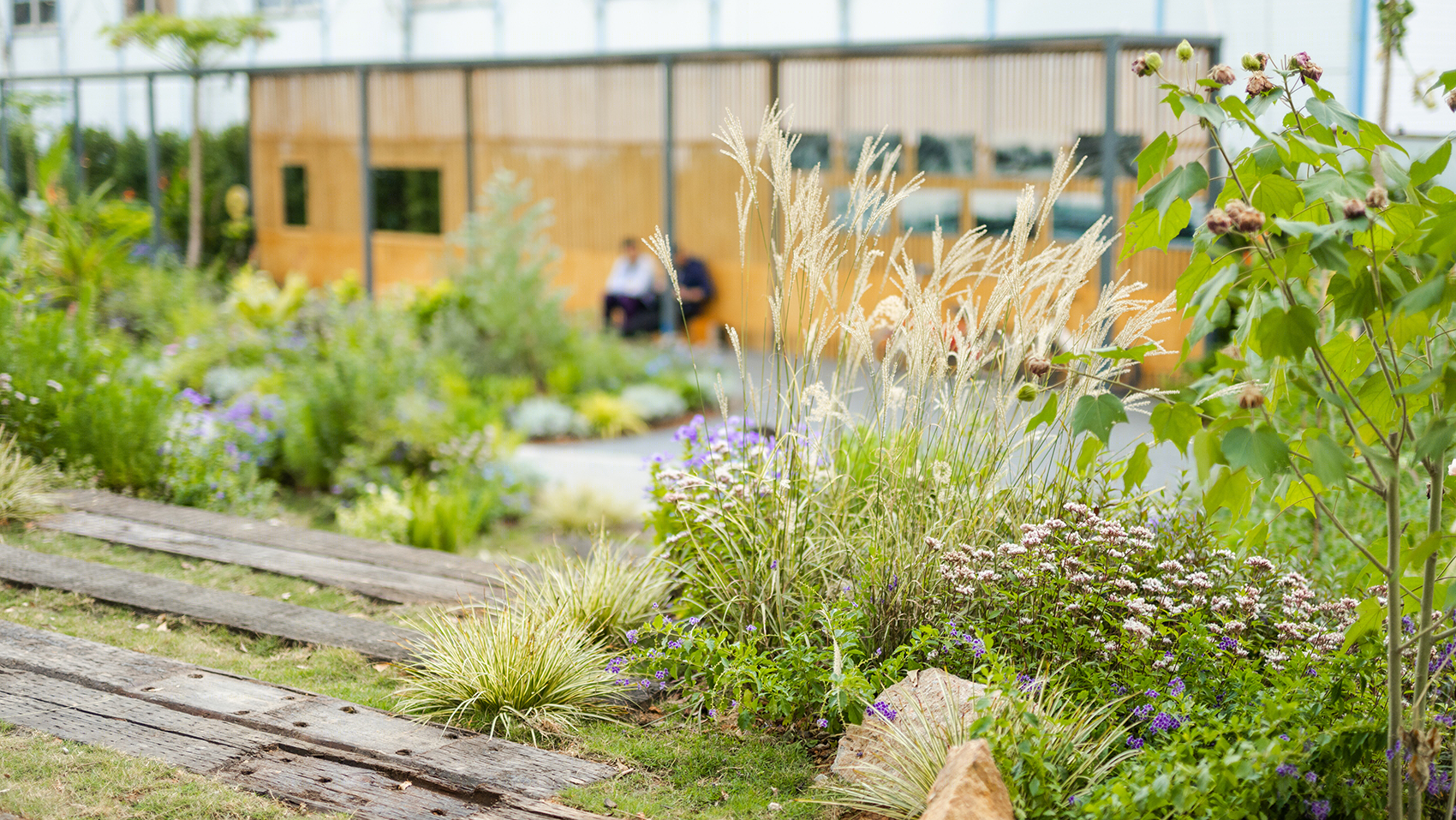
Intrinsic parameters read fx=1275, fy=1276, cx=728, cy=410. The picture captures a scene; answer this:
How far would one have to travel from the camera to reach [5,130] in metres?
15.0

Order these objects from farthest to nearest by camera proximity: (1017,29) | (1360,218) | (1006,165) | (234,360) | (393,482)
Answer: (1017,29) < (1006,165) < (234,360) < (393,482) < (1360,218)

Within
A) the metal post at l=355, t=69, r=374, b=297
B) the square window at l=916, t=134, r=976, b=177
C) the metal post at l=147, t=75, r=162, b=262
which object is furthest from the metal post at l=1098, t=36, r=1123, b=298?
the metal post at l=147, t=75, r=162, b=262

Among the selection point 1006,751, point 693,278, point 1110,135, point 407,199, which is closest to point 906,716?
point 1006,751

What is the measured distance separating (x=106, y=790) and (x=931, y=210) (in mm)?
8026

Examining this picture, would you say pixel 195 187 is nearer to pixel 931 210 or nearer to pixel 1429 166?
pixel 931 210

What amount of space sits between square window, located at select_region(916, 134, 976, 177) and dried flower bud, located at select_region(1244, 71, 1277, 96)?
23.2 feet

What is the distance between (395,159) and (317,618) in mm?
9603

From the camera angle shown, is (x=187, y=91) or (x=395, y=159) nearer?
(x=395, y=159)

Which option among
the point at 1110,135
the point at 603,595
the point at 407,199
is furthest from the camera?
the point at 407,199

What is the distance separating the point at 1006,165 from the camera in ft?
29.1

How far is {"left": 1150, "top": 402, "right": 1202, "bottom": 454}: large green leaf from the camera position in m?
2.04

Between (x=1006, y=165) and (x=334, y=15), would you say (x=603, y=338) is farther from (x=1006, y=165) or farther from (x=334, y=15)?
(x=334, y=15)

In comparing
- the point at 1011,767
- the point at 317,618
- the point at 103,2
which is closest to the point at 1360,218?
the point at 1011,767

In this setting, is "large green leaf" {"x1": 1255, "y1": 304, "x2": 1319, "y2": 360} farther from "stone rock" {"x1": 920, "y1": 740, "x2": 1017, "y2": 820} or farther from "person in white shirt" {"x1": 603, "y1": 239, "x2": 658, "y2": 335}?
"person in white shirt" {"x1": 603, "y1": 239, "x2": 658, "y2": 335}
